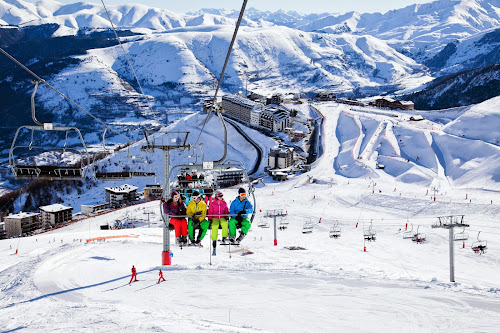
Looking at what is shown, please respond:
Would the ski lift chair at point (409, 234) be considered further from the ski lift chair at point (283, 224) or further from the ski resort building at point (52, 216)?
the ski resort building at point (52, 216)

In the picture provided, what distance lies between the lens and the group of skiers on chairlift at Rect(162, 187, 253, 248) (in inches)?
486

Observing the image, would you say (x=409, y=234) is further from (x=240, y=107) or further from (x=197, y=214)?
(x=240, y=107)

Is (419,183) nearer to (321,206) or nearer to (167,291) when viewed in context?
(321,206)

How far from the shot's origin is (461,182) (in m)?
48.1

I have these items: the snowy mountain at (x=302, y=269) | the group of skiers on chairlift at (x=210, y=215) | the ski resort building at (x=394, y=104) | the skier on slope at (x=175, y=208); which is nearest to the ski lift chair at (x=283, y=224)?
the snowy mountain at (x=302, y=269)

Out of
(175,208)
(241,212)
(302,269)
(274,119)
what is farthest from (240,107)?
(241,212)

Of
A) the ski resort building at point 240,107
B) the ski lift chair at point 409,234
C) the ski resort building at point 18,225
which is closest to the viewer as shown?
the ski lift chair at point 409,234

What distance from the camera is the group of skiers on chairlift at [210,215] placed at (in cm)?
1234

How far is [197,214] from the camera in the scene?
12656mm

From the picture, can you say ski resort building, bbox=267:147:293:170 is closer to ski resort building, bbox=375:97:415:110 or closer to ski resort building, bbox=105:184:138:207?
ski resort building, bbox=105:184:138:207

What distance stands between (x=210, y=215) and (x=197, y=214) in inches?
24.1

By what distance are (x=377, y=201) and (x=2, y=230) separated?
143ft

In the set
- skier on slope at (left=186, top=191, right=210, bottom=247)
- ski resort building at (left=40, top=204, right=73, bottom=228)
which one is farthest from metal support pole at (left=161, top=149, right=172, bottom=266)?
ski resort building at (left=40, top=204, right=73, bottom=228)

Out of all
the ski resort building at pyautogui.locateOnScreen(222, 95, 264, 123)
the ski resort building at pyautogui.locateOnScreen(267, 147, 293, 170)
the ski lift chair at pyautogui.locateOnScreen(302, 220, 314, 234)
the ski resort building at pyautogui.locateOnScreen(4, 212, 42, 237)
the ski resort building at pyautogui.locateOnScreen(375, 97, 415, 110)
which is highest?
the ski resort building at pyautogui.locateOnScreen(375, 97, 415, 110)
